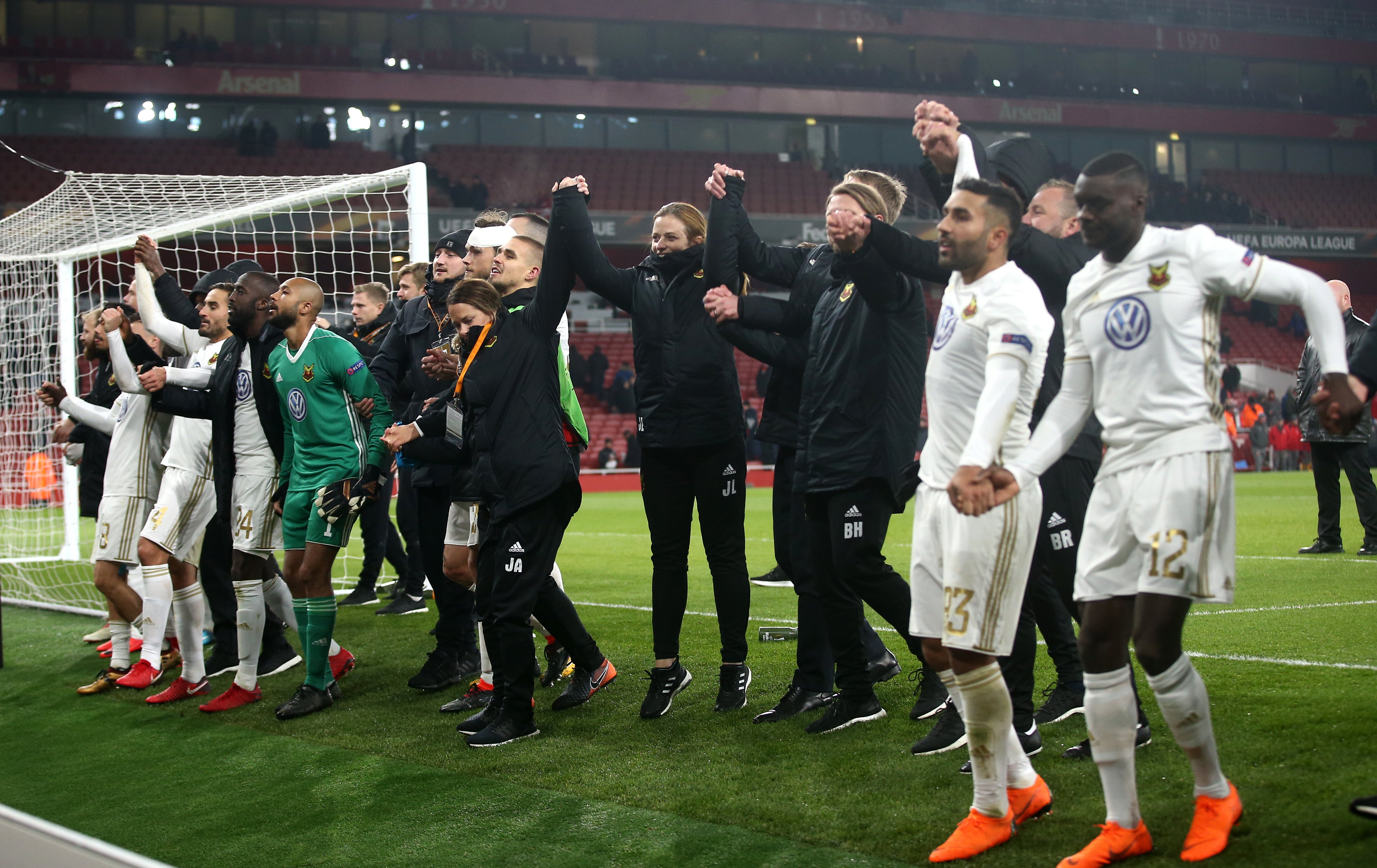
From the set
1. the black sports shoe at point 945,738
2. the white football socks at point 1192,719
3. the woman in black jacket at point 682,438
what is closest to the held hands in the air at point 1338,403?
the white football socks at point 1192,719

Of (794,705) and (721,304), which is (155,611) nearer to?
(794,705)

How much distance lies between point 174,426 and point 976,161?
4.84 metres

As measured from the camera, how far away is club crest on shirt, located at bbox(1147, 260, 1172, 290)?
2.88 metres

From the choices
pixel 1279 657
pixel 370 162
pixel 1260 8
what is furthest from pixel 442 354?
pixel 1260 8

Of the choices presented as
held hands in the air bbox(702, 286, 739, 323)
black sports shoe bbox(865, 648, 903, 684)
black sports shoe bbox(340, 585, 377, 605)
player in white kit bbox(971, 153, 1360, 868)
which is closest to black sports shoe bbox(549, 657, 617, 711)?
black sports shoe bbox(865, 648, 903, 684)

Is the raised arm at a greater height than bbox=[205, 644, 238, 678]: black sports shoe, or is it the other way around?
the raised arm

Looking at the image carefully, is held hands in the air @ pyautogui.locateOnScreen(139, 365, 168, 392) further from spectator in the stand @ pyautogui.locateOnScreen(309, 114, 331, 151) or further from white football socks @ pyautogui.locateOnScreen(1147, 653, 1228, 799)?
spectator in the stand @ pyautogui.locateOnScreen(309, 114, 331, 151)

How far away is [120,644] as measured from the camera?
6656mm

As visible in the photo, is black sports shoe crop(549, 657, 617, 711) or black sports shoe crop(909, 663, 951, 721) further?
black sports shoe crop(549, 657, 617, 711)

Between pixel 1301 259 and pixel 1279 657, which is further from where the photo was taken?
pixel 1301 259

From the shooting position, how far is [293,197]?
828 cm

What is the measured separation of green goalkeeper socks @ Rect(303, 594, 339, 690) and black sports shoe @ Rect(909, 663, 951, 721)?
107 inches

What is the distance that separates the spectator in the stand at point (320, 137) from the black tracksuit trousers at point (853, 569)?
101 feet

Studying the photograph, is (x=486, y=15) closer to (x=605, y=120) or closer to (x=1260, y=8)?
(x=605, y=120)
